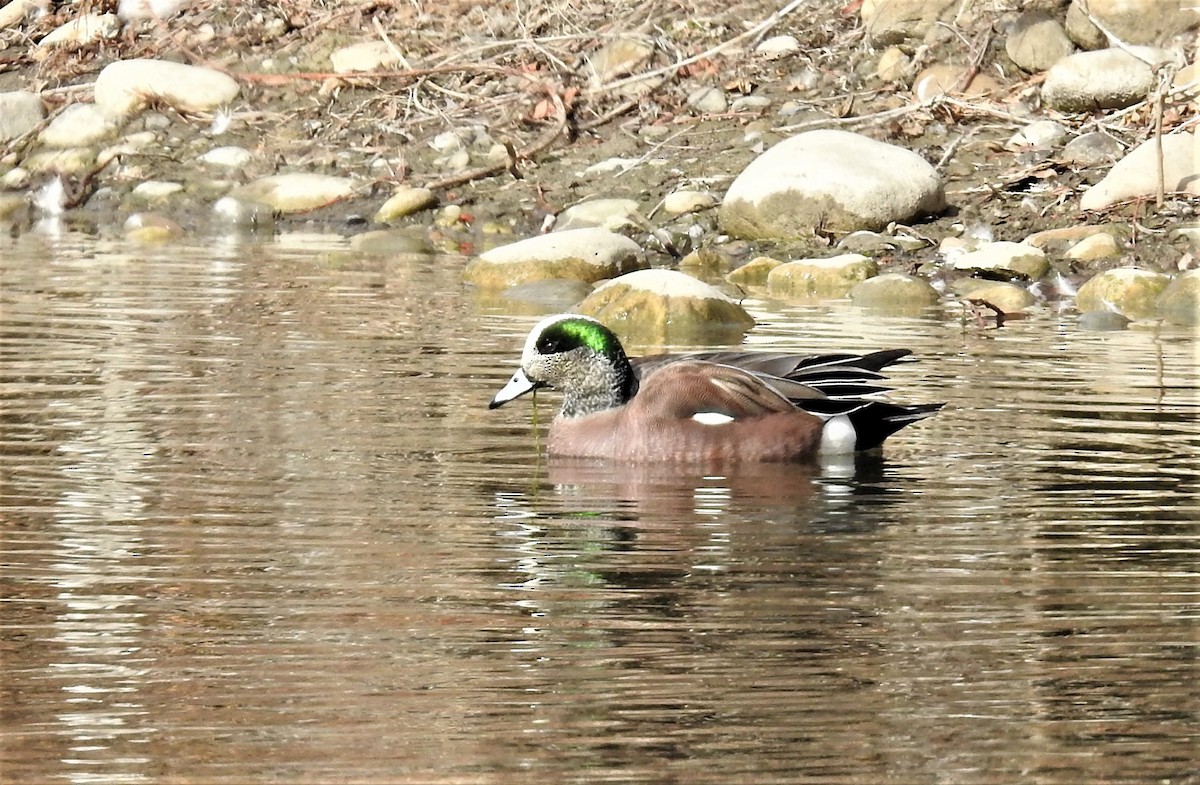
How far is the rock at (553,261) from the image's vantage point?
13938mm

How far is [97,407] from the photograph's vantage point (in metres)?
8.59

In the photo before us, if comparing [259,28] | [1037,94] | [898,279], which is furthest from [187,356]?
[259,28]

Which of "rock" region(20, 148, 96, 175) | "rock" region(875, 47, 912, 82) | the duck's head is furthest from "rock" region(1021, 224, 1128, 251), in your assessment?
"rock" region(20, 148, 96, 175)

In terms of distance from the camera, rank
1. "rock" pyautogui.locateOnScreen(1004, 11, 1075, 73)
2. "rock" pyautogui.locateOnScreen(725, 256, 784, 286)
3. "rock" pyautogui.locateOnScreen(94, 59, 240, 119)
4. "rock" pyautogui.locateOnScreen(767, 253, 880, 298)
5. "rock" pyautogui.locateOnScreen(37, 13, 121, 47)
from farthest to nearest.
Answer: "rock" pyautogui.locateOnScreen(37, 13, 121, 47) → "rock" pyautogui.locateOnScreen(94, 59, 240, 119) → "rock" pyautogui.locateOnScreen(1004, 11, 1075, 73) → "rock" pyautogui.locateOnScreen(725, 256, 784, 286) → "rock" pyautogui.locateOnScreen(767, 253, 880, 298)

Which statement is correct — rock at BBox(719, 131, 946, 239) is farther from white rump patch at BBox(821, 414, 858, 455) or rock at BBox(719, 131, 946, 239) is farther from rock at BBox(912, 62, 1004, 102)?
white rump patch at BBox(821, 414, 858, 455)

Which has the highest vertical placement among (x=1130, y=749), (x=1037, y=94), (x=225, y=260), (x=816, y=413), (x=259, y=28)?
(x=259, y=28)

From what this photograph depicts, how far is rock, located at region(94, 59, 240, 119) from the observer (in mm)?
20734

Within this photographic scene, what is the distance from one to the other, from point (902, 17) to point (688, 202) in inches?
125

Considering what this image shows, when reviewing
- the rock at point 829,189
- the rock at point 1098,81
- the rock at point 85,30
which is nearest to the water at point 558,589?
the rock at point 829,189

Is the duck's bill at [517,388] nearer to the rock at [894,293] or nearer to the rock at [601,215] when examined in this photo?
the rock at [894,293]

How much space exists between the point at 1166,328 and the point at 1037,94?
17.6ft

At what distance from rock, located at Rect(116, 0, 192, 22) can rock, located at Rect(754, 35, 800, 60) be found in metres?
7.06

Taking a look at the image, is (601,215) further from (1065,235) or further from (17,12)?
(17,12)

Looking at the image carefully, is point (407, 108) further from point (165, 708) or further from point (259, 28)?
point (165, 708)
